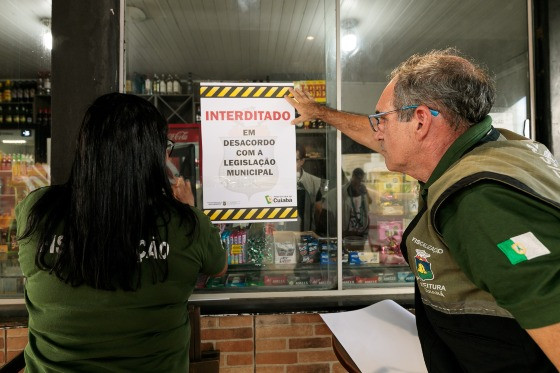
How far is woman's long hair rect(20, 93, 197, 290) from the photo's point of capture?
43.9 inches

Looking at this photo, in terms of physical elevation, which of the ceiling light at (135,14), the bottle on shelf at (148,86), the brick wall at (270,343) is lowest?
the brick wall at (270,343)

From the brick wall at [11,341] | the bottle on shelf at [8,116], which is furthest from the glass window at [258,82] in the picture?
the bottle on shelf at [8,116]

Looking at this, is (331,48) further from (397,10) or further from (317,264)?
(317,264)

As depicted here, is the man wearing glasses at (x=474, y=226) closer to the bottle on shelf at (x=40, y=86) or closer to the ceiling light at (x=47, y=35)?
the ceiling light at (x=47, y=35)

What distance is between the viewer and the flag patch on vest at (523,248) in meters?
0.72

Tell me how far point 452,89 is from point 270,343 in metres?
1.90

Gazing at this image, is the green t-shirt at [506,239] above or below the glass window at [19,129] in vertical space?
below

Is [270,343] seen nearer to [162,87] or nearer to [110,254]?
[110,254]

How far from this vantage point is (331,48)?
2797 mm

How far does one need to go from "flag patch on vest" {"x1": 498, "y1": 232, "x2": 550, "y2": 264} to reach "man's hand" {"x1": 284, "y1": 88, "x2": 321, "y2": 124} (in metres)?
1.63

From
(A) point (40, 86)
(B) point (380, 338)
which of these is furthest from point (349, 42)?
(A) point (40, 86)

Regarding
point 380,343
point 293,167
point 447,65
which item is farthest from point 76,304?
point 293,167

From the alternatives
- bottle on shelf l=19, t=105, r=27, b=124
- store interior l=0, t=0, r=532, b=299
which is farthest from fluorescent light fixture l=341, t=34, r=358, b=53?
bottle on shelf l=19, t=105, r=27, b=124

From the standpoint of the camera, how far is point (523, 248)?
0.73 meters
